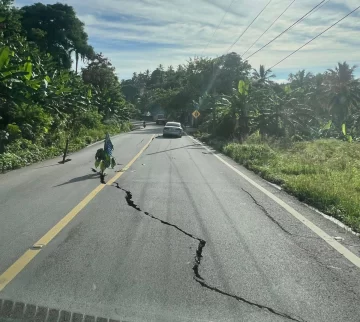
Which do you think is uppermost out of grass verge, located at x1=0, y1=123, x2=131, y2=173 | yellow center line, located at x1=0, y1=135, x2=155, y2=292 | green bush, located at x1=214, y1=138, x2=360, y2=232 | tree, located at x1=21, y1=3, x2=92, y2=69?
tree, located at x1=21, y1=3, x2=92, y2=69

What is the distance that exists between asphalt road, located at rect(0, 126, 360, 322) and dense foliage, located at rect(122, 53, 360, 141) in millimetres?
23146

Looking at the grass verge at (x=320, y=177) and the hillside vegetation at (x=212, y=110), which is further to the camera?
the hillside vegetation at (x=212, y=110)

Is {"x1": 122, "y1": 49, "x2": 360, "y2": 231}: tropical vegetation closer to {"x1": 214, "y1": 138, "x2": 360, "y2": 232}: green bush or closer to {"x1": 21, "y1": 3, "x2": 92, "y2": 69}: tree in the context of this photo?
{"x1": 214, "y1": 138, "x2": 360, "y2": 232}: green bush

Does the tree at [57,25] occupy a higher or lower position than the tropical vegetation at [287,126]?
higher

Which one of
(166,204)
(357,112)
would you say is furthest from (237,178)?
(357,112)

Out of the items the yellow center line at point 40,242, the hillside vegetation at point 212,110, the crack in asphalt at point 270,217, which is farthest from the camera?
the hillside vegetation at point 212,110

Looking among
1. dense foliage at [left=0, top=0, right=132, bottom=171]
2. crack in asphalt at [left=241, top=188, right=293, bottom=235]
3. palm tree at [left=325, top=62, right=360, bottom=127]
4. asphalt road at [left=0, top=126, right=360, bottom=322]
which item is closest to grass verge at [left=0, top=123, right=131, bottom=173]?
dense foliage at [left=0, top=0, right=132, bottom=171]

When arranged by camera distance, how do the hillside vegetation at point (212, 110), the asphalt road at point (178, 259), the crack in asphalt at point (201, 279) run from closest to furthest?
1. the crack in asphalt at point (201, 279)
2. the asphalt road at point (178, 259)
3. the hillside vegetation at point (212, 110)

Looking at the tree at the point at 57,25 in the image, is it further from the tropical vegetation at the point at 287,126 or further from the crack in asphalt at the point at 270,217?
the crack in asphalt at the point at 270,217

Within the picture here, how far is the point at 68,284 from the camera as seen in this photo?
14.9 ft

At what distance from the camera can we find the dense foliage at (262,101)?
106ft

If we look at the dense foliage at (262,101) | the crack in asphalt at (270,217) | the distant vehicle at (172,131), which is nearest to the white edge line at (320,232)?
the crack in asphalt at (270,217)

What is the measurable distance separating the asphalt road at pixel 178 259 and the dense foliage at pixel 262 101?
2315 cm

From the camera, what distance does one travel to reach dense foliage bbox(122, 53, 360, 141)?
32438 millimetres
